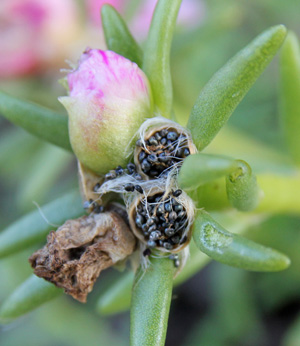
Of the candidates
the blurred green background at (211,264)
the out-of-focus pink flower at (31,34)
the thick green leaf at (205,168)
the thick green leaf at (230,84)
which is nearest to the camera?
the thick green leaf at (205,168)

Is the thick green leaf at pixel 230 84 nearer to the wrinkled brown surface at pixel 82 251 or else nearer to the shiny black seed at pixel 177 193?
the shiny black seed at pixel 177 193

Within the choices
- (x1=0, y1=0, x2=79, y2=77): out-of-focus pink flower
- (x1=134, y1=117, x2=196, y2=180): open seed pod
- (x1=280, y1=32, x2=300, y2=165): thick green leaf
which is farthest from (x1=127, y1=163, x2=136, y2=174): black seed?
(x1=0, y1=0, x2=79, y2=77): out-of-focus pink flower

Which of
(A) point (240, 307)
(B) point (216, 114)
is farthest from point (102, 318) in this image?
(B) point (216, 114)

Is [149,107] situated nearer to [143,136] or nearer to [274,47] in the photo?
[143,136]

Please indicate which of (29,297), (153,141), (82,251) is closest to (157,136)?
(153,141)

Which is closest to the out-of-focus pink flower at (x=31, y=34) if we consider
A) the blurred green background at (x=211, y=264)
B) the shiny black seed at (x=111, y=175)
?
the blurred green background at (x=211, y=264)

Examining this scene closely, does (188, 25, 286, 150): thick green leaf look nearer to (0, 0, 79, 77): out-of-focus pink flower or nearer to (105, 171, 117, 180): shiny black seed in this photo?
(105, 171, 117, 180): shiny black seed
